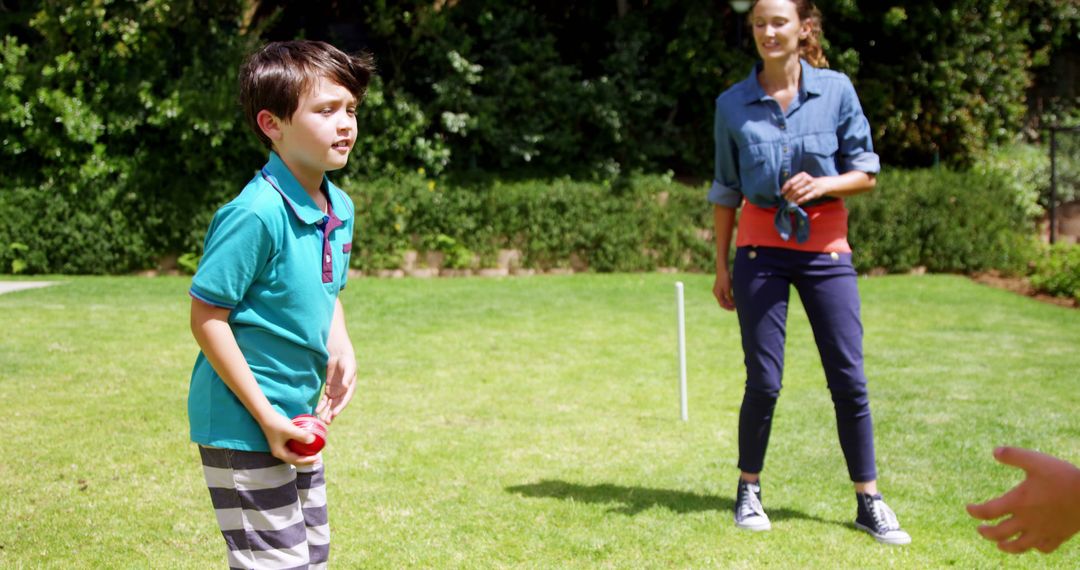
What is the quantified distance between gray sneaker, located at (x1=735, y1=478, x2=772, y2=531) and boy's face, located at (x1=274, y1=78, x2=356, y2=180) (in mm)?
2492

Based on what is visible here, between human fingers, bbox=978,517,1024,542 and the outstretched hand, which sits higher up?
the outstretched hand

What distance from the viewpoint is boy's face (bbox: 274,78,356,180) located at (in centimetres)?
266

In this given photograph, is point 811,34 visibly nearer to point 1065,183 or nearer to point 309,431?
point 309,431

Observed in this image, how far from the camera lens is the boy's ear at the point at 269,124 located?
2.68 m

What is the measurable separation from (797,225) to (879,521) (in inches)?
48.7

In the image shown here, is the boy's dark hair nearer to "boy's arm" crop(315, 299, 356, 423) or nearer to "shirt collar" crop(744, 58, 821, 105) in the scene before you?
"boy's arm" crop(315, 299, 356, 423)

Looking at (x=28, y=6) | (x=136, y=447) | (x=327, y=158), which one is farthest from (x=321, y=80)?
(x=28, y=6)

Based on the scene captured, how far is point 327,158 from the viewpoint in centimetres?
268

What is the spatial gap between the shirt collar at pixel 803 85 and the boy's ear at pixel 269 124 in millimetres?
2270

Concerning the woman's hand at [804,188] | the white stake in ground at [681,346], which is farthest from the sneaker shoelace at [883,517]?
the white stake in ground at [681,346]

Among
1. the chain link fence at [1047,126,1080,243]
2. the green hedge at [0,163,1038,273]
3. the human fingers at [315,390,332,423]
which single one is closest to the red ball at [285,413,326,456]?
the human fingers at [315,390,332,423]

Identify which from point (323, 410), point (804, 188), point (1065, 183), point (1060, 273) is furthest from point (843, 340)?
point (1065, 183)

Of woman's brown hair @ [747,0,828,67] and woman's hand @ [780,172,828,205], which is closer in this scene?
woman's hand @ [780,172,828,205]

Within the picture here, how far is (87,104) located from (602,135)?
717 centimetres
